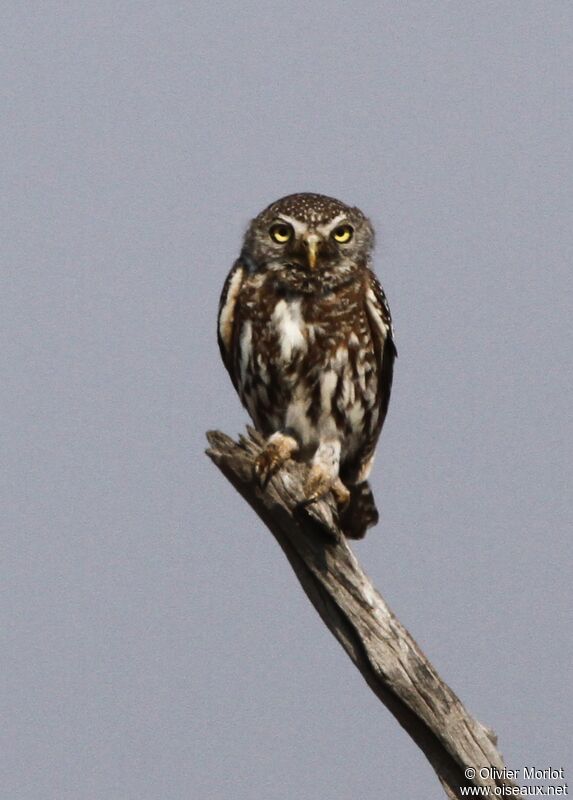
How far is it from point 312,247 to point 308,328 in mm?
430

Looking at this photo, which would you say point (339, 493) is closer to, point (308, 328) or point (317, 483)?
point (317, 483)

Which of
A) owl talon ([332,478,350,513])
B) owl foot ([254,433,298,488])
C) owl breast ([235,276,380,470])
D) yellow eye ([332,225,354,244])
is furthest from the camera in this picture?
yellow eye ([332,225,354,244])

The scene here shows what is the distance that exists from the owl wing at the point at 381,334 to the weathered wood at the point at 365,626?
3.51 feet

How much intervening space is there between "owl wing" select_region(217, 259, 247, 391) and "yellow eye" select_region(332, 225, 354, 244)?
0.56 m

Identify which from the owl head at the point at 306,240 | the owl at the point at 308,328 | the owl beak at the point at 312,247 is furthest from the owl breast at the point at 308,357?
the owl beak at the point at 312,247

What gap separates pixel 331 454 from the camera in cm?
697

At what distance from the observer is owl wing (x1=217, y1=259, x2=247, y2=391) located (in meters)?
7.13

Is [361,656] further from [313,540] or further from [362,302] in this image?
[362,302]

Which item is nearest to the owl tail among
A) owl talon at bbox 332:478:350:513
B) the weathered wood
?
owl talon at bbox 332:478:350:513

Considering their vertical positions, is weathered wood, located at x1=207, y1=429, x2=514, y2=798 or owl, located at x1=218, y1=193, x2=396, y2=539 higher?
owl, located at x1=218, y1=193, x2=396, y2=539

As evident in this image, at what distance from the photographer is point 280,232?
23.1ft

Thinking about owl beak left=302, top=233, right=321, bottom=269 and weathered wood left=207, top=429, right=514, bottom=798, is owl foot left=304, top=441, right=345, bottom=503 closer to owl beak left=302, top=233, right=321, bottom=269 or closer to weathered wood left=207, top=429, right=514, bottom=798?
weathered wood left=207, top=429, right=514, bottom=798

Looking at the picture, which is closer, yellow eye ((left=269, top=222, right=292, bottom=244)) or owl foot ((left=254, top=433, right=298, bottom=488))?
owl foot ((left=254, top=433, right=298, bottom=488))

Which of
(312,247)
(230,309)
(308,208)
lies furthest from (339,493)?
(308,208)
